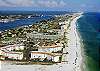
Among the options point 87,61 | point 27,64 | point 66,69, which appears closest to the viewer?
point 66,69

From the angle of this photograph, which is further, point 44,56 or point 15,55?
point 15,55

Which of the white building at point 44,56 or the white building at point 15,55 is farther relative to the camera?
the white building at point 15,55

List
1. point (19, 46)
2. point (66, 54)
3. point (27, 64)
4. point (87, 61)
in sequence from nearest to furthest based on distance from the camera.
A: point (27, 64)
point (87, 61)
point (66, 54)
point (19, 46)

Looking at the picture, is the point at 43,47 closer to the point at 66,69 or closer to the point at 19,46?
the point at 19,46

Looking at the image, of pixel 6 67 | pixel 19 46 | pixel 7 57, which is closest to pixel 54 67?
pixel 6 67

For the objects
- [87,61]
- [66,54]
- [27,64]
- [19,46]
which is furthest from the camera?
[19,46]

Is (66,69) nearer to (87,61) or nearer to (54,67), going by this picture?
(54,67)

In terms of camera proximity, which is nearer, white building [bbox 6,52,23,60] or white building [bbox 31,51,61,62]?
white building [bbox 31,51,61,62]

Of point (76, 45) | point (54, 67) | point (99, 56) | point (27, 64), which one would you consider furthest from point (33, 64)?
point (76, 45)

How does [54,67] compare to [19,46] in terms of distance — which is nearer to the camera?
[54,67]
